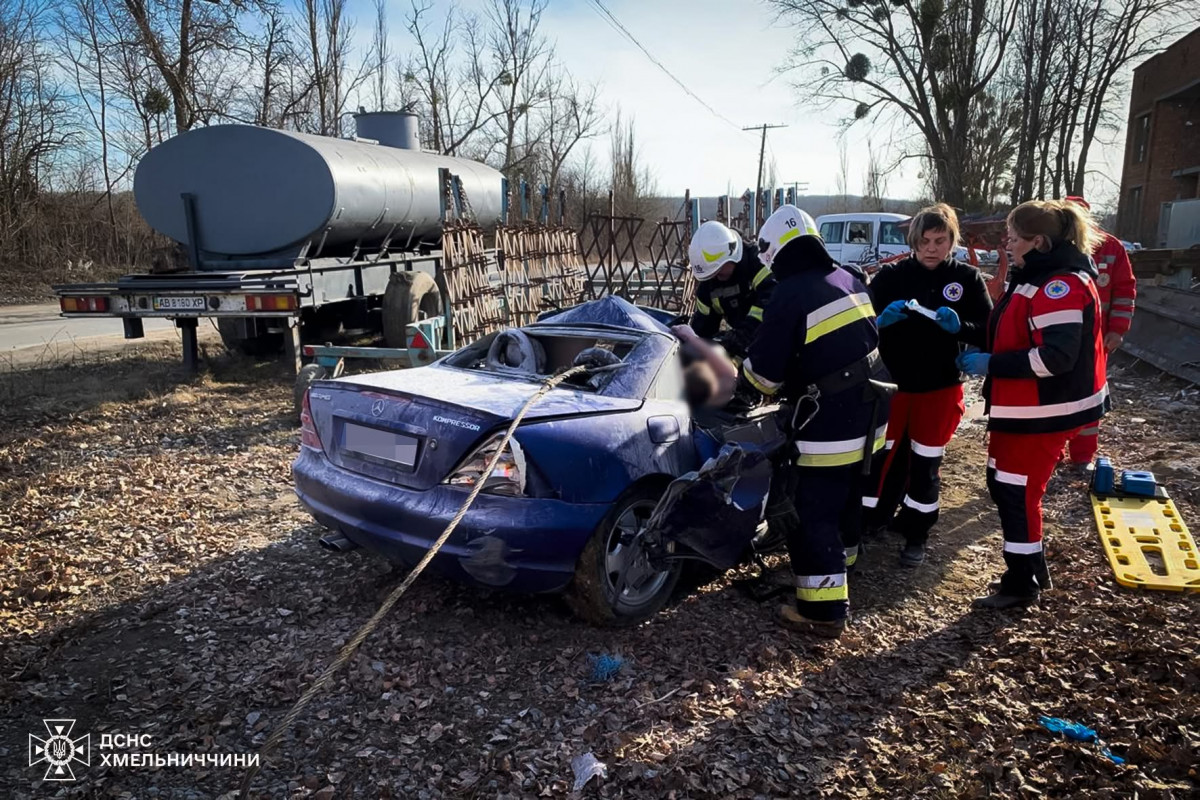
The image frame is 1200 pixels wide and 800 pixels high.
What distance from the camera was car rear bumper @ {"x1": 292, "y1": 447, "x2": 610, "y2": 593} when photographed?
9.07ft

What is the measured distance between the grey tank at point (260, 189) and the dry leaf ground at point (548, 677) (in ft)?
13.9

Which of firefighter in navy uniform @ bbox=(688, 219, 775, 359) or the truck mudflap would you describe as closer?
the truck mudflap

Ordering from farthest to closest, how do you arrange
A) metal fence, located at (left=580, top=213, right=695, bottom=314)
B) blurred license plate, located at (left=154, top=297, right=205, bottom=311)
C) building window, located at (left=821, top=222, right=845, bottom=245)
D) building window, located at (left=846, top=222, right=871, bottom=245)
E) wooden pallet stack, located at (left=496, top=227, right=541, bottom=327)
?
building window, located at (left=821, top=222, right=845, bottom=245) → building window, located at (left=846, top=222, right=871, bottom=245) → metal fence, located at (left=580, top=213, right=695, bottom=314) → wooden pallet stack, located at (left=496, top=227, right=541, bottom=327) → blurred license plate, located at (left=154, top=297, right=205, bottom=311)

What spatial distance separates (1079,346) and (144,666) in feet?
13.0

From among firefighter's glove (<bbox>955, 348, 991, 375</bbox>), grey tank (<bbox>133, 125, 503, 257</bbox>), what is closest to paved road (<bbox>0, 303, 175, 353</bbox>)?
grey tank (<bbox>133, 125, 503, 257</bbox>)

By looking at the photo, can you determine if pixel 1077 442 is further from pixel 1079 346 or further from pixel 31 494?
pixel 31 494

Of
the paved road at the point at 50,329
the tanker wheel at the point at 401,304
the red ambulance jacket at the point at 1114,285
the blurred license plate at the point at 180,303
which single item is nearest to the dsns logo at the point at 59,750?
the blurred license plate at the point at 180,303

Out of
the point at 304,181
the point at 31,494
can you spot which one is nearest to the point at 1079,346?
the point at 31,494

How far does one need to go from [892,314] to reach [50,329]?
507 inches

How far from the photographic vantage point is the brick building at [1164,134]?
26484 mm

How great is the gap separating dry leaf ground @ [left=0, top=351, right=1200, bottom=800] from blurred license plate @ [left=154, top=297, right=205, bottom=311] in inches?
127

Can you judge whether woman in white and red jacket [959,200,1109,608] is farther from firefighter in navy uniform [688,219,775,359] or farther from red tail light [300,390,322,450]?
red tail light [300,390,322,450]

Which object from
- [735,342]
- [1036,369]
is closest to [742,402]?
[735,342]

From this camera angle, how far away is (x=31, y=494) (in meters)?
4.57
